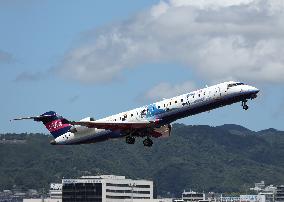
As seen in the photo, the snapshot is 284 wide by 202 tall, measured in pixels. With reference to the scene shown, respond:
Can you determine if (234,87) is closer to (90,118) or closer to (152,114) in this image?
(152,114)

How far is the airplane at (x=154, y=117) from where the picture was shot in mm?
113562

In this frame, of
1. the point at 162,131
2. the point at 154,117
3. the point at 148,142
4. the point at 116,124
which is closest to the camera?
the point at 154,117

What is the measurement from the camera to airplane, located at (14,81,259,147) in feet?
373

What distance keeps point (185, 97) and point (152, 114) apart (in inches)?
214

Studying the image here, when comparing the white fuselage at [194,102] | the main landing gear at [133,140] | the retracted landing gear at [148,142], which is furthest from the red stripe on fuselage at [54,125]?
the white fuselage at [194,102]

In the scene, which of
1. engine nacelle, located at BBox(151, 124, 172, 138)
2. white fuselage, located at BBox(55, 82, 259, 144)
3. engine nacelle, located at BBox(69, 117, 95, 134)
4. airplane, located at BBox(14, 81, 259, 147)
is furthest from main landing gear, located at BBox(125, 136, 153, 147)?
engine nacelle, located at BBox(69, 117, 95, 134)

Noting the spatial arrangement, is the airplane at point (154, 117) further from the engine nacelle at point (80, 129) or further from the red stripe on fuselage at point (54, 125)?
the red stripe on fuselage at point (54, 125)

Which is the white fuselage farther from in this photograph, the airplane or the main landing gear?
the main landing gear

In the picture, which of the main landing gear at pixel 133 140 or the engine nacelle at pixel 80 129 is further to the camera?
the engine nacelle at pixel 80 129

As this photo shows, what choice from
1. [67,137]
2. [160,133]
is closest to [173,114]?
[160,133]

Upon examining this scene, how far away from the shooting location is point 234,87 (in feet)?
374

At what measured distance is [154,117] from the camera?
4604 inches

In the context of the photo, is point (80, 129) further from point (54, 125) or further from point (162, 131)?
point (162, 131)

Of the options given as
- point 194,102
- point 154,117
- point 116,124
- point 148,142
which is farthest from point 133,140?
point 194,102
